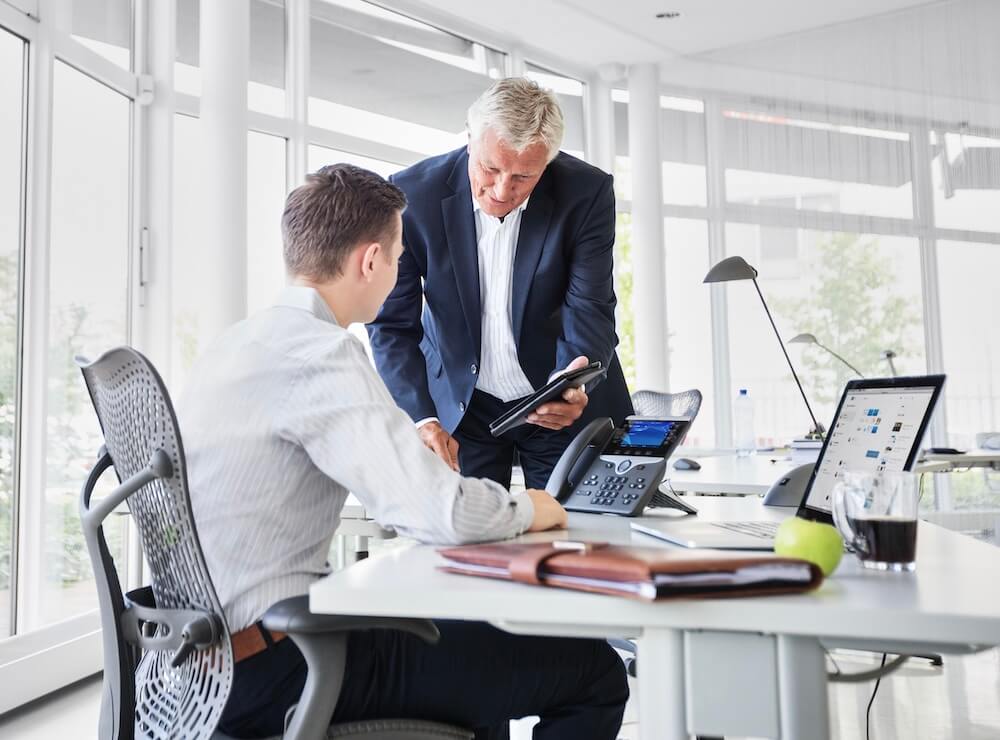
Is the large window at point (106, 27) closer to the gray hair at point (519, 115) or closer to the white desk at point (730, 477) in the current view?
the gray hair at point (519, 115)

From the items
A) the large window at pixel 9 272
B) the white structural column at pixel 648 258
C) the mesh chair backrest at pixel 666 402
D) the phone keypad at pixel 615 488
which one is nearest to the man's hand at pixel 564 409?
the phone keypad at pixel 615 488

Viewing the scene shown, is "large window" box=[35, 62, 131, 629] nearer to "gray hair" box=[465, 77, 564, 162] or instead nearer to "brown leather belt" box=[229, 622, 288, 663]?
"gray hair" box=[465, 77, 564, 162]

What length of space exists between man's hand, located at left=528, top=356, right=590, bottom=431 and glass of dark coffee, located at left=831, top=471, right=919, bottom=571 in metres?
0.76

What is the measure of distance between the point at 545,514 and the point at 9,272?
2664 millimetres

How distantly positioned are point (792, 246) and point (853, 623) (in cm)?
638

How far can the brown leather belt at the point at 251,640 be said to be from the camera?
1.24m

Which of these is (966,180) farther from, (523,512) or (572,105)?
(523,512)

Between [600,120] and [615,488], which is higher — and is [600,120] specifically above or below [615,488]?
above

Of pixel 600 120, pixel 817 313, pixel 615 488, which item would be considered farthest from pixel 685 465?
pixel 600 120

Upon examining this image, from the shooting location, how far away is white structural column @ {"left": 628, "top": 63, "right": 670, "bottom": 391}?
7086 millimetres

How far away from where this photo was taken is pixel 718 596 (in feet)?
2.91

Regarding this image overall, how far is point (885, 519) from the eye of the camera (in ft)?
3.60

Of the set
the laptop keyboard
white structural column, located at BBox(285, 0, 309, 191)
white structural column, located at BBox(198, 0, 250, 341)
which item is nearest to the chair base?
the laptop keyboard

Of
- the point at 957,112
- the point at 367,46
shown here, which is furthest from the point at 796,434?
the point at 367,46
